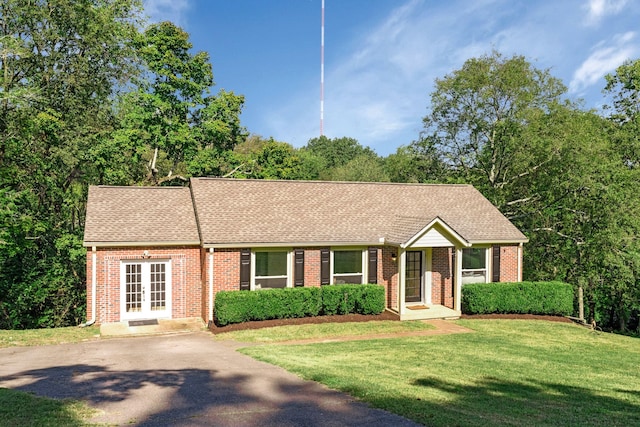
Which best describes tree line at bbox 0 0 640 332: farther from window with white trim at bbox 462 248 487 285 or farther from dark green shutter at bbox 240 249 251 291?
dark green shutter at bbox 240 249 251 291

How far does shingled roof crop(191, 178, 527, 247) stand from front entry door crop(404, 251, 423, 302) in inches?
60.8

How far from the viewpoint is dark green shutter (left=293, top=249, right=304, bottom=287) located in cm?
1786

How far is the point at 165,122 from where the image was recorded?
27.3 m

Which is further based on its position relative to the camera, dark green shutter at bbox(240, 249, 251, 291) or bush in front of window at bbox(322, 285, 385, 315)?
bush in front of window at bbox(322, 285, 385, 315)

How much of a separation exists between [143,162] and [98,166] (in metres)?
4.63

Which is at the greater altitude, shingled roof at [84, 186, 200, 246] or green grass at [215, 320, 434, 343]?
shingled roof at [84, 186, 200, 246]

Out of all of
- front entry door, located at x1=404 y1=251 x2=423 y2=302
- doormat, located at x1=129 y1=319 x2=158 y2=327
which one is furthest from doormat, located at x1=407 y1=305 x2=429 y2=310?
doormat, located at x1=129 y1=319 x2=158 y2=327

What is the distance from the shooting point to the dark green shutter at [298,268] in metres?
17.9

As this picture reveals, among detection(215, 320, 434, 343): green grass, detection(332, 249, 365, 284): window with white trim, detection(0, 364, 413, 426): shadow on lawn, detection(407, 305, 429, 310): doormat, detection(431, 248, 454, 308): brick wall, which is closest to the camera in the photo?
detection(0, 364, 413, 426): shadow on lawn

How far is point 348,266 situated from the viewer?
1892cm

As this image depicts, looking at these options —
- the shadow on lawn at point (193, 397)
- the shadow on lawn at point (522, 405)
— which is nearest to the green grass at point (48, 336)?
the shadow on lawn at point (193, 397)

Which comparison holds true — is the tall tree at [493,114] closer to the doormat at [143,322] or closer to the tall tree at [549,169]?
the tall tree at [549,169]

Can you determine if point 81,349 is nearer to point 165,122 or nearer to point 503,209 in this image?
point 165,122

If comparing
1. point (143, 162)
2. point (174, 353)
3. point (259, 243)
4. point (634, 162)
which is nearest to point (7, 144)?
point (143, 162)
